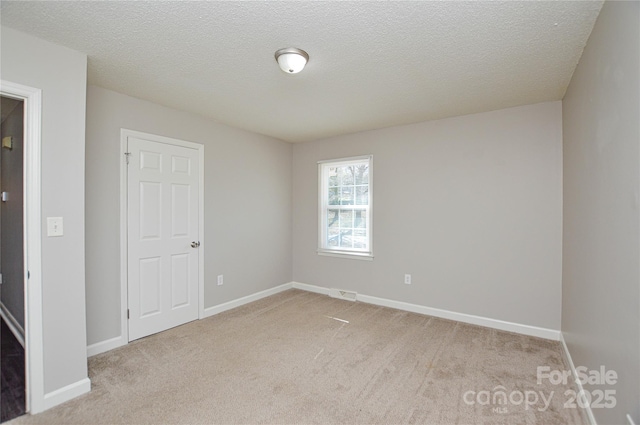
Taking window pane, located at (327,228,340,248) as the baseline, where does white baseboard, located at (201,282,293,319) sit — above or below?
below

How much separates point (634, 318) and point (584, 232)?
106cm

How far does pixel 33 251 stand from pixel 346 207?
3.46m

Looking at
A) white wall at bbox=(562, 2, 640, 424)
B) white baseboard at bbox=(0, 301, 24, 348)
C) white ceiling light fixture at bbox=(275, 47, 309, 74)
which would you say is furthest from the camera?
white baseboard at bbox=(0, 301, 24, 348)

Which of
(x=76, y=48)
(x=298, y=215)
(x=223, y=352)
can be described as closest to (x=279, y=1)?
(x=76, y=48)

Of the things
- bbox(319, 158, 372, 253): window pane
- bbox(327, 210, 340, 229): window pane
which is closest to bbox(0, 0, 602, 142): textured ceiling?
bbox(319, 158, 372, 253): window pane

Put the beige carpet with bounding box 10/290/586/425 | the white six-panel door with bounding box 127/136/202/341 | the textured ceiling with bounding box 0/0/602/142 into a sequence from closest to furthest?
the textured ceiling with bounding box 0/0/602/142 → the beige carpet with bounding box 10/290/586/425 → the white six-panel door with bounding box 127/136/202/341

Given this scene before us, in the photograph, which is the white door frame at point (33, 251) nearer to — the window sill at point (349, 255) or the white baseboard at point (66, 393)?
the white baseboard at point (66, 393)

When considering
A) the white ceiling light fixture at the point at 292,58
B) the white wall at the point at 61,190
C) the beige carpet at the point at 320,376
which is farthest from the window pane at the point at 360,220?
the white wall at the point at 61,190

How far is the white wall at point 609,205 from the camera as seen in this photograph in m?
1.29

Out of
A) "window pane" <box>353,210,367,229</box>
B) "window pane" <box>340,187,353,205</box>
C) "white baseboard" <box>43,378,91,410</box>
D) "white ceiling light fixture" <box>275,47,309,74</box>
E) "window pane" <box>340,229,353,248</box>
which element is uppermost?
"white ceiling light fixture" <box>275,47,309,74</box>

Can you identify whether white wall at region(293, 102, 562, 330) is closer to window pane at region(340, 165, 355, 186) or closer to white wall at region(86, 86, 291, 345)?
window pane at region(340, 165, 355, 186)

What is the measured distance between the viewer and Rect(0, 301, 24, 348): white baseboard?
284 cm

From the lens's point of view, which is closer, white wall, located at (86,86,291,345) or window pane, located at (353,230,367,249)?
white wall, located at (86,86,291,345)

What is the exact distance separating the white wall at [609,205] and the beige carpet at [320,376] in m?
0.57
